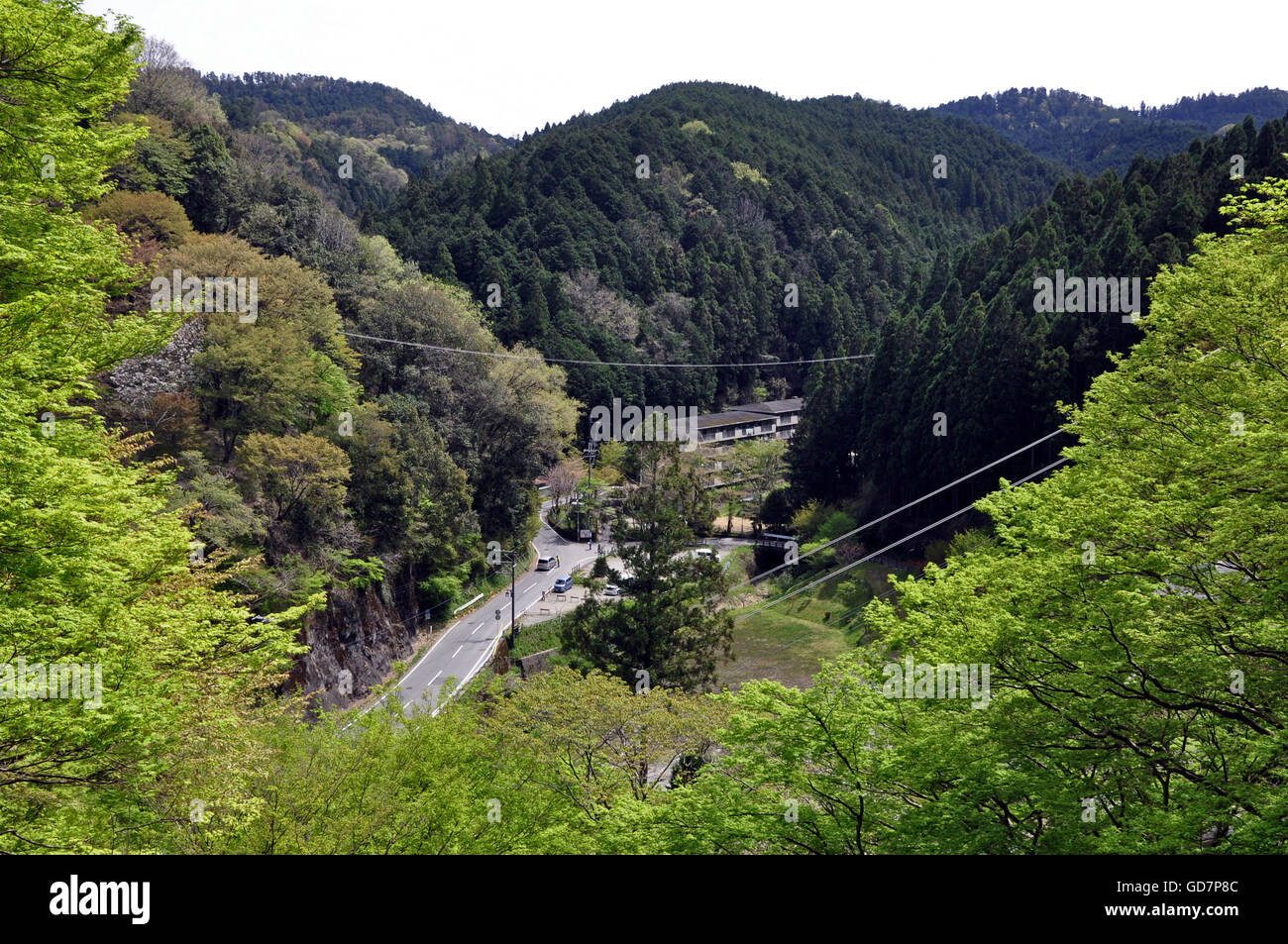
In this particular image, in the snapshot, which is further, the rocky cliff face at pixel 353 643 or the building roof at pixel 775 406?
the building roof at pixel 775 406

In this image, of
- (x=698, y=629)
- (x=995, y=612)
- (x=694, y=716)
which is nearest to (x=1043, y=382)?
(x=698, y=629)

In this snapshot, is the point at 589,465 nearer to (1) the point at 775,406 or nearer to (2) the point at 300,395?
(1) the point at 775,406

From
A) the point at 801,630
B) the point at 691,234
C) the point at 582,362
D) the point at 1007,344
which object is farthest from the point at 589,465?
the point at 691,234

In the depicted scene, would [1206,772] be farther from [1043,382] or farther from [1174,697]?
[1043,382]

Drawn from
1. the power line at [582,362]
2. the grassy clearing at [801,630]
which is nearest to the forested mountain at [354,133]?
the power line at [582,362]

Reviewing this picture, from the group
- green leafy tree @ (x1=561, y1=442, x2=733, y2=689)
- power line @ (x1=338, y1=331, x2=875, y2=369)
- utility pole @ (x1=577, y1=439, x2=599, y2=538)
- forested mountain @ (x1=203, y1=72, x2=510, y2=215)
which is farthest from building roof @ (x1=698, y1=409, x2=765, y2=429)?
green leafy tree @ (x1=561, y1=442, x2=733, y2=689)

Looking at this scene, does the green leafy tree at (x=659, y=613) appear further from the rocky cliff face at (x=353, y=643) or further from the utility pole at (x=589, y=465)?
the utility pole at (x=589, y=465)
